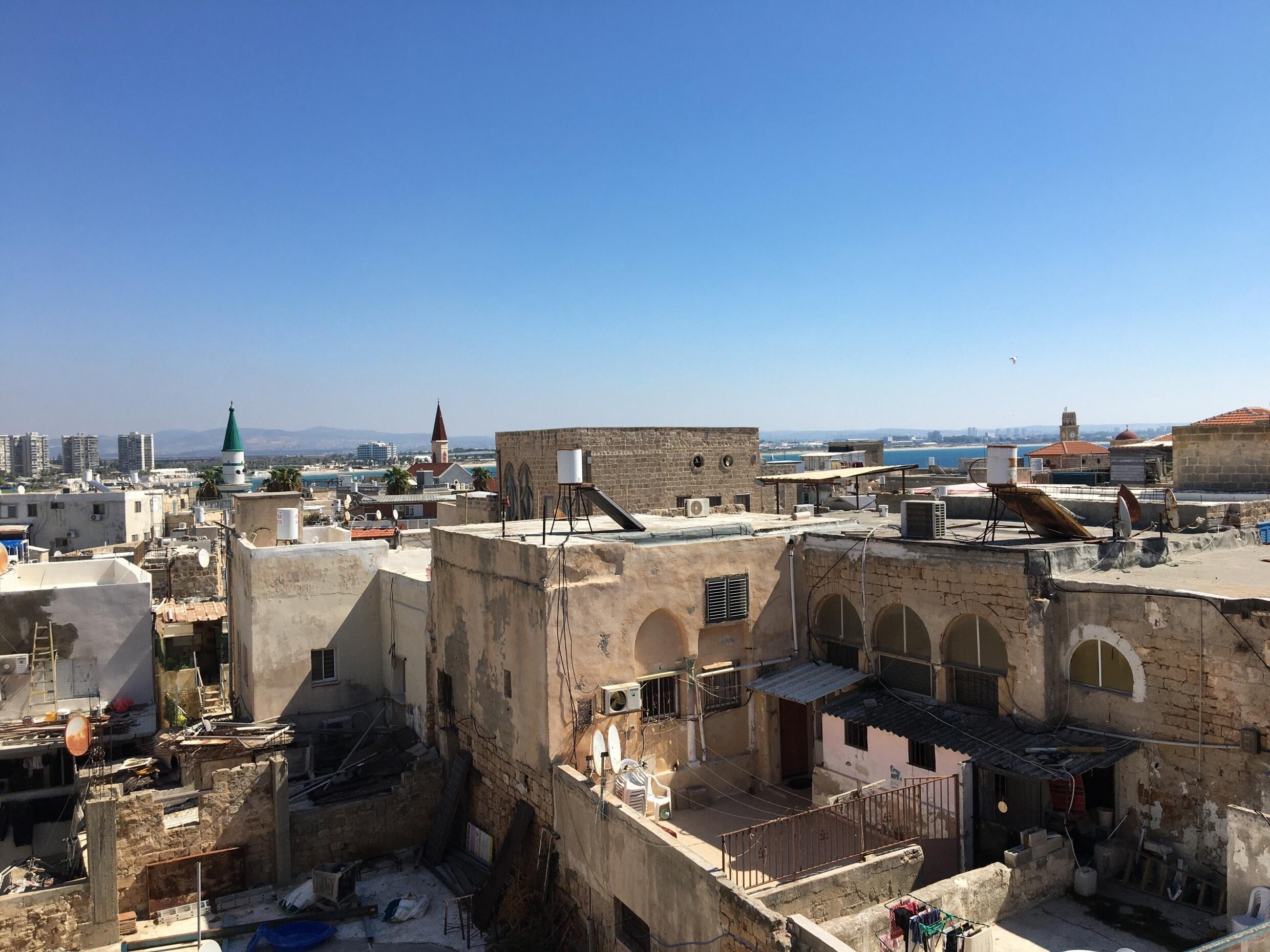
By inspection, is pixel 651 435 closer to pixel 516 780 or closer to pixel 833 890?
pixel 516 780

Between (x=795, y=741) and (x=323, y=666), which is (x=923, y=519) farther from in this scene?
(x=323, y=666)

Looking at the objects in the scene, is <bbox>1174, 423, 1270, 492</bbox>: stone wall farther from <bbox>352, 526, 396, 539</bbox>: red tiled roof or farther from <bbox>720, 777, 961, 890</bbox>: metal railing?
<bbox>352, 526, 396, 539</bbox>: red tiled roof

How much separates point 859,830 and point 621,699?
377 centimetres

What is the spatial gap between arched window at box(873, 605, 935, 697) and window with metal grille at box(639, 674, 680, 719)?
3.20m

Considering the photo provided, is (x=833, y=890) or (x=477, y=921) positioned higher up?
(x=833, y=890)

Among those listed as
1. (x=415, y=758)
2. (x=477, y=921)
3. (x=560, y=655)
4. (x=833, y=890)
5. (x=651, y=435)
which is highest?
(x=651, y=435)

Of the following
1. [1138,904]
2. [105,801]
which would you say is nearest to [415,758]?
[105,801]

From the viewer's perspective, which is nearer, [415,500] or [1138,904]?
[1138,904]

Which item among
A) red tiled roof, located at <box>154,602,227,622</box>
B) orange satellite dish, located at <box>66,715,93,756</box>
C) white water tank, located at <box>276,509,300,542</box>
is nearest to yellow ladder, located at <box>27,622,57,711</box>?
orange satellite dish, located at <box>66,715,93,756</box>

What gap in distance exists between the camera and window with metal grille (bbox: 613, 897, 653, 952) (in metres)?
11.2

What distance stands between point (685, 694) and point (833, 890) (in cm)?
475

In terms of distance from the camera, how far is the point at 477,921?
1346cm

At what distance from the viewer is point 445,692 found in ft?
55.0

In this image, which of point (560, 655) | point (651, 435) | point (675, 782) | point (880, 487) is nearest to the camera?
point (560, 655)
